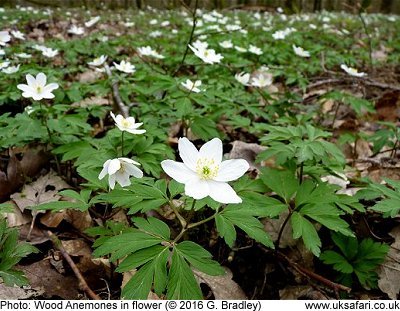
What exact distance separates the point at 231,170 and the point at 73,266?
2.89 ft

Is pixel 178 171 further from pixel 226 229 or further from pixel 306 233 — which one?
pixel 306 233

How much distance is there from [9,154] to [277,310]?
2028mm

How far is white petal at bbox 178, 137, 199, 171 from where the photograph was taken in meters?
1.59

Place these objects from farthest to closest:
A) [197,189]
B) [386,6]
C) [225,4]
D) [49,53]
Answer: [386,6]
[225,4]
[49,53]
[197,189]

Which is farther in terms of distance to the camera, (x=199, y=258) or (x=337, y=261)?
(x=337, y=261)

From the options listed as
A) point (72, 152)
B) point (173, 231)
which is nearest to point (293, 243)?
point (173, 231)

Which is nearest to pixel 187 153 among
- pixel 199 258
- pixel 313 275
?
pixel 199 258

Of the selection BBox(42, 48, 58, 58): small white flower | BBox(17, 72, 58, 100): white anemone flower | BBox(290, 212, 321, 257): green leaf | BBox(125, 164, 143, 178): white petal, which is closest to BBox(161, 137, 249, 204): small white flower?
BBox(125, 164, 143, 178): white petal

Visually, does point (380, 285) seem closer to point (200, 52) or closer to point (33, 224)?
point (33, 224)

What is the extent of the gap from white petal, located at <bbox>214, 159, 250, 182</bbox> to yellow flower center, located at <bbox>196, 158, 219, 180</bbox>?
0.02 meters

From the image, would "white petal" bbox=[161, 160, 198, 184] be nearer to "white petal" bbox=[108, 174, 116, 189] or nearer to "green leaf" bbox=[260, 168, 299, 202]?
"white petal" bbox=[108, 174, 116, 189]

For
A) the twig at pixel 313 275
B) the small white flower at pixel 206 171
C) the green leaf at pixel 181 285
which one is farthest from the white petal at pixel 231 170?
the twig at pixel 313 275

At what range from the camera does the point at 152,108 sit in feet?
9.59
